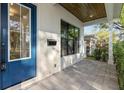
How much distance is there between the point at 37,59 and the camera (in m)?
5.69

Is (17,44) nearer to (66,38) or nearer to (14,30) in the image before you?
(14,30)

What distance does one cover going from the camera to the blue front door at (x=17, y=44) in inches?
165

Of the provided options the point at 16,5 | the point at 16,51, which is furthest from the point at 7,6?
the point at 16,51

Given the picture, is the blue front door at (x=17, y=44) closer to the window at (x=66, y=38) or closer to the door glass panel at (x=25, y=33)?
the door glass panel at (x=25, y=33)

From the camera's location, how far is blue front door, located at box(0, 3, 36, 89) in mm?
4180

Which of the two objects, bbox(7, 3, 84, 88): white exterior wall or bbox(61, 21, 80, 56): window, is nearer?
bbox(7, 3, 84, 88): white exterior wall

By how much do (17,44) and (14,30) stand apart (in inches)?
14.9

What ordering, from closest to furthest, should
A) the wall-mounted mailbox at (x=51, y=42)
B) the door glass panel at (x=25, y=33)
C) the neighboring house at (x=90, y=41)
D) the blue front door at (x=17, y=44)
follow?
the blue front door at (x=17, y=44), the door glass panel at (x=25, y=33), the wall-mounted mailbox at (x=51, y=42), the neighboring house at (x=90, y=41)

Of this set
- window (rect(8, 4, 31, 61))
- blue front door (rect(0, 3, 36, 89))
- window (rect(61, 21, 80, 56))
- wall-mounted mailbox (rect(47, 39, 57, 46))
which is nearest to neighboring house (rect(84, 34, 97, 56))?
window (rect(61, 21, 80, 56))

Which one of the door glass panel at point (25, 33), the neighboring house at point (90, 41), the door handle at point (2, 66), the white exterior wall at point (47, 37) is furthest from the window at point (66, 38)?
the neighboring house at point (90, 41)

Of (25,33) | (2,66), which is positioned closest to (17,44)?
(25,33)

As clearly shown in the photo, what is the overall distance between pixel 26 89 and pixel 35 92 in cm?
39

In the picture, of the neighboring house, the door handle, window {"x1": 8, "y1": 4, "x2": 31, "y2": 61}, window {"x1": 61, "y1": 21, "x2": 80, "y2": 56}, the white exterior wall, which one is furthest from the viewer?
the neighboring house

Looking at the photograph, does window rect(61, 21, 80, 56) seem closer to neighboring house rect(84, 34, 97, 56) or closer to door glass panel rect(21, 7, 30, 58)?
door glass panel rect(21, 7, 30, 58)
